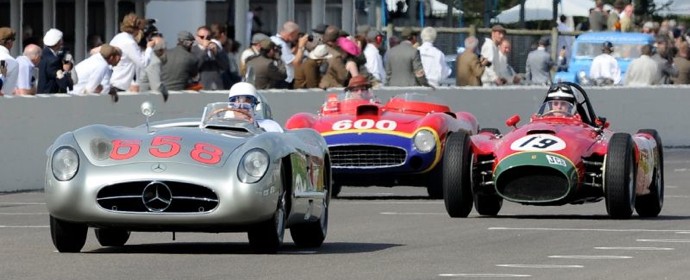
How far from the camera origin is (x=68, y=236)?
12.3 m

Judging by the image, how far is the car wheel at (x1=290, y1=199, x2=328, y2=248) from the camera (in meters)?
13.2

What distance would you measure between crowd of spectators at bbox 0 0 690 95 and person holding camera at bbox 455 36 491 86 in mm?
14

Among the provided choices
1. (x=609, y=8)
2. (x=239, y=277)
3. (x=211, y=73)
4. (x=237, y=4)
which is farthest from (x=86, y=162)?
(x=609, y=8)

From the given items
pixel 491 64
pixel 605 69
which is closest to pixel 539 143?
pixel 491 64

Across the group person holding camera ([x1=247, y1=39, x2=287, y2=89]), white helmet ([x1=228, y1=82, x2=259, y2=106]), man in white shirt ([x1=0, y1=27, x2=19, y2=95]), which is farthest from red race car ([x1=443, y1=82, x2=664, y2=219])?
person holding camera ([x1=247, y1=39, x2=287, y2=89])

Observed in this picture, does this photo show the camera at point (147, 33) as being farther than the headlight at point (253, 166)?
Yes

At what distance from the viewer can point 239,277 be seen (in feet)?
35.3

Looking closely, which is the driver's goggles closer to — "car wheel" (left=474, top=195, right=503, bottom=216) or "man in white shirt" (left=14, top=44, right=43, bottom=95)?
"car wheel" (left=474, top=195, right=503, bottom=216)

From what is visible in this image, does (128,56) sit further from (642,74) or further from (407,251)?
(642,74)

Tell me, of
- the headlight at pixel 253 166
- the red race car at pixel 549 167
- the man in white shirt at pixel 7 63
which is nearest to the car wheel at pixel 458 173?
the red race car at pixel 549 167

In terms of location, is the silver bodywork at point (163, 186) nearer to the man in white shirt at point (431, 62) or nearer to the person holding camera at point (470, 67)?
the person holding camera at point (470, 67)

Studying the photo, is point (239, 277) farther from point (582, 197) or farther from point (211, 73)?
point (211, 73)

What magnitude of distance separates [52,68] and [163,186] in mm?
9976

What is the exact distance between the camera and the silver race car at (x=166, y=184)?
11.9 m
